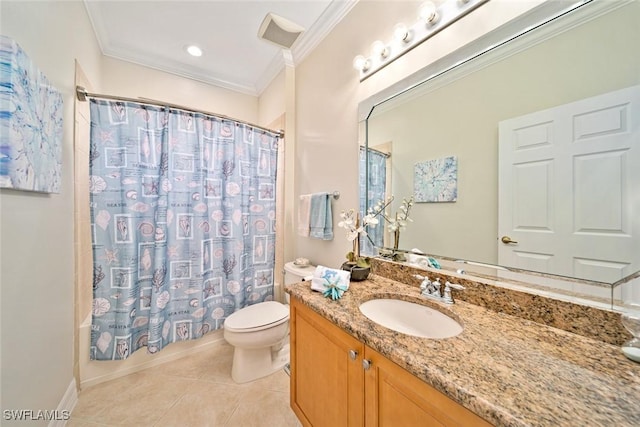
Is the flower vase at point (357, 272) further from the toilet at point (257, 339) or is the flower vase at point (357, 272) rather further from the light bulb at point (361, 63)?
the light bulb at point (361, 63)

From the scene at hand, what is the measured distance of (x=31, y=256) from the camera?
3.18 ft

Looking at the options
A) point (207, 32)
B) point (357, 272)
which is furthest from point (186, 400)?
A: point (207, 32)

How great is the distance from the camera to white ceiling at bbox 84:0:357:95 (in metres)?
1.61

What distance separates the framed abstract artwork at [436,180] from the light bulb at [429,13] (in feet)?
2.13

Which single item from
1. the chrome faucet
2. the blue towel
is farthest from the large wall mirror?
the blue towel

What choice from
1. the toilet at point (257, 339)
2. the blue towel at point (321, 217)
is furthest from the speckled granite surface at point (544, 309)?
the toilet at point (257, 339)

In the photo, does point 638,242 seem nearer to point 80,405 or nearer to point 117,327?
point 117,327

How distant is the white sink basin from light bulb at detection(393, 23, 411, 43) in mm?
1323

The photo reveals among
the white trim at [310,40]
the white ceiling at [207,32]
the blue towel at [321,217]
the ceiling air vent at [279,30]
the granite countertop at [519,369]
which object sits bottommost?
the granite countertop at [519,369]

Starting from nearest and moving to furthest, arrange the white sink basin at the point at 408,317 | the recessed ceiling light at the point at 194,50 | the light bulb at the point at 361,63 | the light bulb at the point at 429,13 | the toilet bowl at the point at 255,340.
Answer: the white sink basin at the point at 408,317, the light bulb at the point at 429,13, the light bulb at the point at 361,63, the toilet bowl at the point at 255,340, the recessed ceiling light at the point at 194,50

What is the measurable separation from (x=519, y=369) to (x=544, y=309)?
1.12 ft

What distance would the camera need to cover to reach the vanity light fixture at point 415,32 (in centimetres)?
97

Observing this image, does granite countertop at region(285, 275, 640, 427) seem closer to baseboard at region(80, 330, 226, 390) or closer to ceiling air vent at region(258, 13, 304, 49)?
baseboard at region(80, 330, 226, 390)

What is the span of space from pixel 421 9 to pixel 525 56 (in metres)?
0.53
